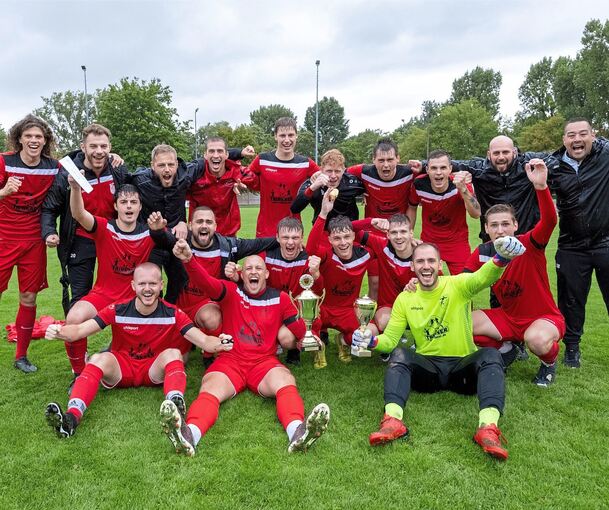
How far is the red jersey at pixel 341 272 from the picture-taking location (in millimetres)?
5262

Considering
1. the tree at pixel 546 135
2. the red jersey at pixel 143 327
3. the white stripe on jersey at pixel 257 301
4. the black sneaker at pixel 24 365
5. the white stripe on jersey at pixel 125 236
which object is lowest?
the black sneaker at pixel 24 365

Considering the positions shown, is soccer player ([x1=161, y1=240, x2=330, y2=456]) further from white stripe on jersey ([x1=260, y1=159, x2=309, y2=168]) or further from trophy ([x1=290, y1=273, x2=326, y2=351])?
white stripe on jersey ([x1=260, y1=159, x2=309, y2=168])

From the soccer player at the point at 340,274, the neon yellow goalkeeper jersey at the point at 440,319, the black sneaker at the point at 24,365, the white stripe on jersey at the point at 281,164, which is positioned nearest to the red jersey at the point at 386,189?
the white stripe on jersey at the point at 281,164

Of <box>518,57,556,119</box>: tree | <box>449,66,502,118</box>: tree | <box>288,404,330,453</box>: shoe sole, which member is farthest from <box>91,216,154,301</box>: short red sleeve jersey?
<box>449,66,502,118</box>: tree

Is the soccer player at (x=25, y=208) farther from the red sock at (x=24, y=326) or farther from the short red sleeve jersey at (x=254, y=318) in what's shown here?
the short red sleeve jersey at (x=254, y=318)

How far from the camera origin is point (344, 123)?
300ft

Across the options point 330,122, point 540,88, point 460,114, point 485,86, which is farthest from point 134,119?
point 330,122

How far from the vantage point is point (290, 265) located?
16.6 ft

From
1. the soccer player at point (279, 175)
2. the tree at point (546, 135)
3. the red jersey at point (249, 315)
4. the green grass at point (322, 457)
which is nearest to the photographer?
the green grass at point (322, 457)

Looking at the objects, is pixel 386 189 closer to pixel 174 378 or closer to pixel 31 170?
pixel 174 378

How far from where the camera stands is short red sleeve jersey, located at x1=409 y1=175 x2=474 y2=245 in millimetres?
5590

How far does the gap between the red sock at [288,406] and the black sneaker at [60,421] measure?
149 centimetres

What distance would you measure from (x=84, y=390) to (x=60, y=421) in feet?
1.11

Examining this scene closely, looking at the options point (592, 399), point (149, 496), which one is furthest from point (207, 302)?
point (592, 399)
